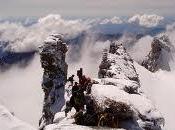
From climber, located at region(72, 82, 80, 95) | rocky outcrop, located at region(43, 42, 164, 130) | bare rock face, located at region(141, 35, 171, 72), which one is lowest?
rocky outcrop, located at region(43, 42, 164, 130)

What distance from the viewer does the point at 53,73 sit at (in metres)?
92.7

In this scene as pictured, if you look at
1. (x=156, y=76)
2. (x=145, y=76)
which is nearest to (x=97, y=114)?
(x=145, y=76)

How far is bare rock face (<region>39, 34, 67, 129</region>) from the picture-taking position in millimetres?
90938

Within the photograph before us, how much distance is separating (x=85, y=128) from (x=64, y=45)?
213ft

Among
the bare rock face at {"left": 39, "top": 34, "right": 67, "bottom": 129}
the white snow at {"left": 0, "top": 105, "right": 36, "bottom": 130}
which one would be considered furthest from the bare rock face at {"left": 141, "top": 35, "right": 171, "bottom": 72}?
the white snow at {"left": 0, "top": 105, "right": 36, "bottom": 130}

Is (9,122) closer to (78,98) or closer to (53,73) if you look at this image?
(78,98)

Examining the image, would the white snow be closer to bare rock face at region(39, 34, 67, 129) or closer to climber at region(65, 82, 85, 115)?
climber at region(65, 82, 85, 115)

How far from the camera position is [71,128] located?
2936cm

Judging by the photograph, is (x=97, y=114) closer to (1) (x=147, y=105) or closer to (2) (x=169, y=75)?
(1) (x=147, y=105)

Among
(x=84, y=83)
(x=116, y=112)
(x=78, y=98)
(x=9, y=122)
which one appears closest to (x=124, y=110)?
(x=116, y=112)

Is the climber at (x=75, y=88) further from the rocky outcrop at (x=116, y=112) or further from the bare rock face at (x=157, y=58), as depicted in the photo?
the bare rock face at (x=157, y=58)

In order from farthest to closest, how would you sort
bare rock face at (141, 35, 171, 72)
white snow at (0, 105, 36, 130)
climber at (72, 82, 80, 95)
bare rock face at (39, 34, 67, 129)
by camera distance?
bare rock face at (141, 35, 171, 72)
bare rock face at (39, 34, 67, 129)
climber at (72, 82, 80, 95)
white snow at (0, 105, 36, 130)

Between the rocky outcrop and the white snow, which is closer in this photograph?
the white snow

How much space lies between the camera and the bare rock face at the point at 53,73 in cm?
9094
